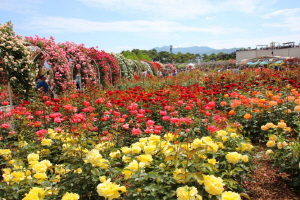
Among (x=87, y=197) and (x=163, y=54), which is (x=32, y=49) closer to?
(x=87, y=197)

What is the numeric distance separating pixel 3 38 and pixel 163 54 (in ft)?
219

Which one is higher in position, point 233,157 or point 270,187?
point 233,157

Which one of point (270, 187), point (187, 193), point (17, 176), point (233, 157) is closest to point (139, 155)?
point (187, 193)

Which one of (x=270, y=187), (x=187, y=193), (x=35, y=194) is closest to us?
(x=187, y=193)

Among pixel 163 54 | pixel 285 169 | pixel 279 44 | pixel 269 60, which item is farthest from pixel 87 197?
pixel 163 54

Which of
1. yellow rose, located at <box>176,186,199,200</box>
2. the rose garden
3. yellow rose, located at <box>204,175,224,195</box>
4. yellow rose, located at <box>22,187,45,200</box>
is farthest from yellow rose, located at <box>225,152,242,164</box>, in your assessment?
yellow rose, located at <box>22,187,45,200</box>

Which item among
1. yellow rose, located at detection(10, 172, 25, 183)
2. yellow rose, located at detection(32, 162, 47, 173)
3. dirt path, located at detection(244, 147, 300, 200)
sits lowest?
dirt path, located at detection(244, 147, 300, 200)

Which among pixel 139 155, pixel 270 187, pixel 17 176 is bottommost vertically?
pixel 270 187

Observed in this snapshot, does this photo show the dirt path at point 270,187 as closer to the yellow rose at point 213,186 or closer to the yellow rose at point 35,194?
the yellow rose at point 213,186

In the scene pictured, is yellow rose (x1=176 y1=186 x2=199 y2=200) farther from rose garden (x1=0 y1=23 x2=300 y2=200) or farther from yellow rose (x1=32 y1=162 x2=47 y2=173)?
yellow rose (x1=32 y1=162 x2=47 y2=173)

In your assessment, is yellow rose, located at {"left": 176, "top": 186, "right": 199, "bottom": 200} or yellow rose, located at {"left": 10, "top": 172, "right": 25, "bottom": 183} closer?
yellow rose, located at {"left": 176, "top": 186, "right": 199, "bottom": 200}

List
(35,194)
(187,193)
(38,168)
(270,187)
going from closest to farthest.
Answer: (187,193)
(35,194)
(38,168)
(270,187)

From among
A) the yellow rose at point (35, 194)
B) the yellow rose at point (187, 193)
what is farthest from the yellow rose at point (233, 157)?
the yellow rose at point (35, 194)

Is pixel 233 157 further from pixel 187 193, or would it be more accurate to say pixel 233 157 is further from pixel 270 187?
pixel 270 187
